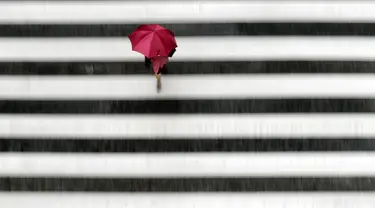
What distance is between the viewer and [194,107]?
3240 millimetres

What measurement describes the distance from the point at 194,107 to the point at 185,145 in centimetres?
36

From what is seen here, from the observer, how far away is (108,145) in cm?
324

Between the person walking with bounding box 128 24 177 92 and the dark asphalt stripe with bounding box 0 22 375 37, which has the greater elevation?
the dark asphalt stripe with bounding box 0 22 375 37

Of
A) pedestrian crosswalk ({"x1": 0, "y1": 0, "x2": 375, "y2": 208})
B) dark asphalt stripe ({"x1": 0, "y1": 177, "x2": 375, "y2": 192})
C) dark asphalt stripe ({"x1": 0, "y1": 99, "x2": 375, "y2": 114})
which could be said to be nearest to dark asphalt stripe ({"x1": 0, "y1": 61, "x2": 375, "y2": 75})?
pedestrian crosswalk ({"x1": 0, "y1": 0, "x2": 375, "y2": 208})

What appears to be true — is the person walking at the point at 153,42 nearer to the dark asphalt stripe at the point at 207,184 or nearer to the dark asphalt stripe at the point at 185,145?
the dark asphalt stripe at the point at 185,145

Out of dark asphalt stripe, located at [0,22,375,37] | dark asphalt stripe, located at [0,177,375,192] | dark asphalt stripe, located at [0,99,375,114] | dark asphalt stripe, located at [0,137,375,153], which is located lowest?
dark asphalt stripe, located at [0,177,375,192]

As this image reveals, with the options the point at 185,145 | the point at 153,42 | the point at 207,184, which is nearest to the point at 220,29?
the point at 153,42

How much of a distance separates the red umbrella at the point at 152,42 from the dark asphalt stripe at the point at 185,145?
0.94 meters

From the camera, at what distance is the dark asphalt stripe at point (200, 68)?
10.6ft

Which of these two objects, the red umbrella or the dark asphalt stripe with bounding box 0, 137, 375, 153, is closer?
the red umbrella

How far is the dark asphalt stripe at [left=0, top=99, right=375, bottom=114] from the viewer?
3.22 meters

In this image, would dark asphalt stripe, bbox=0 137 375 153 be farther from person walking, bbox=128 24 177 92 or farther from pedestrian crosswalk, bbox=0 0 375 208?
person walking, bbox=128 24 177 92

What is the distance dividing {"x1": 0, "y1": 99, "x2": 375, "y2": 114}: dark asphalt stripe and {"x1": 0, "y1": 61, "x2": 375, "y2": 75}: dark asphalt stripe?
27 centimetres

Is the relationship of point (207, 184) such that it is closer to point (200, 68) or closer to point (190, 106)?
point (190, 106)
